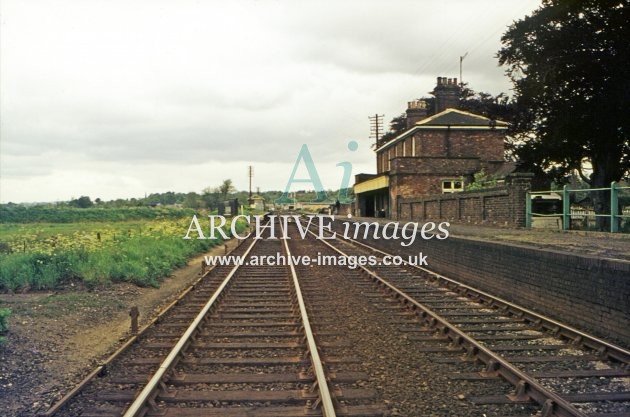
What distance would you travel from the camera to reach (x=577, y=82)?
22.4m

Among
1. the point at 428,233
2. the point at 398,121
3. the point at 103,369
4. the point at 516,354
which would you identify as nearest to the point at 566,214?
the point at 428,233

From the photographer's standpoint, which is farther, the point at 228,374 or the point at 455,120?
the point at 455,120

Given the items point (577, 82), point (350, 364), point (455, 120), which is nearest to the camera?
point (350, 364)

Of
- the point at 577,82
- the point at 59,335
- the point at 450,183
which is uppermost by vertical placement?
the point at 577,82

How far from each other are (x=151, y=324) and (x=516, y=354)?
5.03 m

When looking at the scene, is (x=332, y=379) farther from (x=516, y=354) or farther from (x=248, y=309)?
(x=248, y=309)

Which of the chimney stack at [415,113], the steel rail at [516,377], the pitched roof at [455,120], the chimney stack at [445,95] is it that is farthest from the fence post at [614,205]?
the chimney stack at [445,95]

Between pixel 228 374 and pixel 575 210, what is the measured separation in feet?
60.8

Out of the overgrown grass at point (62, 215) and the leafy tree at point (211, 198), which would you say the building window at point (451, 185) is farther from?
the leafy tree at point (211, 198)

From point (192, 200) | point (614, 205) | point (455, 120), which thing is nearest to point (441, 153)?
point (455, 120)

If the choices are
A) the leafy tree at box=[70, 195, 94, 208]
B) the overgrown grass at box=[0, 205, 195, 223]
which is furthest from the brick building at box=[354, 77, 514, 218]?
→ the leafy tree at box=[70, 195, 94, 208]

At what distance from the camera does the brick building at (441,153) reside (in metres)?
34.9

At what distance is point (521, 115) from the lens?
85.8 feet

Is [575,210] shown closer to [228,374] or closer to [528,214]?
[528,214]
